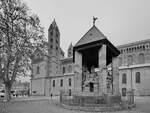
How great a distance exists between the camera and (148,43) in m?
49.1

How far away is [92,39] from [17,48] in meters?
11.9

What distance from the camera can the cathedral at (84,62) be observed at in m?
35.2

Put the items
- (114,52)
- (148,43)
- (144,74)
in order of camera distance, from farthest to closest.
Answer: (148,43) → (144,74) → (114,52)

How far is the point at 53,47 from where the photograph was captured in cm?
6141

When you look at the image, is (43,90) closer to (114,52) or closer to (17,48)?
(17,48)

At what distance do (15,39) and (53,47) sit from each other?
3777 centimetres

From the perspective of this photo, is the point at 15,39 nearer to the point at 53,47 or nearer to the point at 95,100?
the point at 95,100

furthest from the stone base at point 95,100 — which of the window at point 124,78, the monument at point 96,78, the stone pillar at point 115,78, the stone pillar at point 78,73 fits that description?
the window at point 124,78

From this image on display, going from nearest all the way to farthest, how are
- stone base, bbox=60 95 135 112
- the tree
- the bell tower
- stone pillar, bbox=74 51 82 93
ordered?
stone base, bbox=60 95 135 112
stone pillar, bbox=74 51 82 93
the tree
the bell tower

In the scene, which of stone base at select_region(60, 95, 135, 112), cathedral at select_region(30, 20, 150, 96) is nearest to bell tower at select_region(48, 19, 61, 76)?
cathedral at select_region(30, 20, 150, 96)

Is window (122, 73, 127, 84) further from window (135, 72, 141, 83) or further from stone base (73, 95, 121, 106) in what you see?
stone base (73, 95, 121, 106)

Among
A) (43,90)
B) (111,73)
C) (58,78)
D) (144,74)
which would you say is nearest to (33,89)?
(43,90)

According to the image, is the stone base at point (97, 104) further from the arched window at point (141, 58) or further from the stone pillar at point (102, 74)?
the arched window at point (141, 58)

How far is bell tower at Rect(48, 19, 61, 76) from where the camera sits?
6116cm
